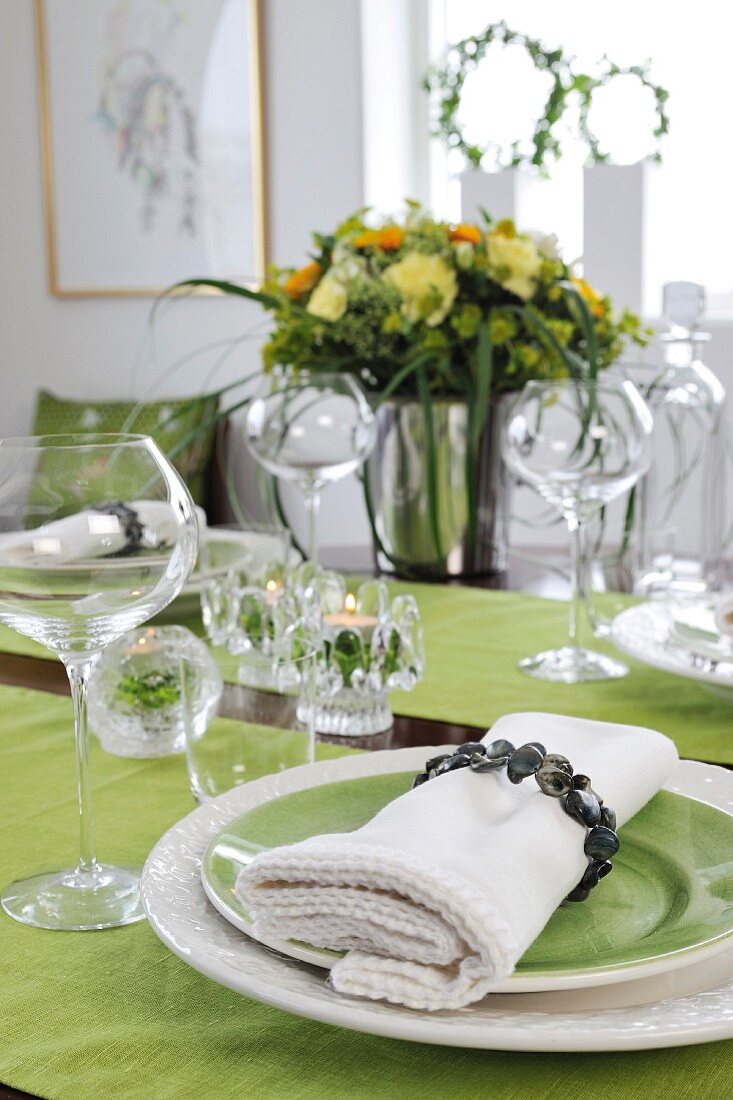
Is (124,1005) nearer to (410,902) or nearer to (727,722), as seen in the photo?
(410,902)

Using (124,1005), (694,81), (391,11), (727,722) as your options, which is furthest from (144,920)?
(391,11)

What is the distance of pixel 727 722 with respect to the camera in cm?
94

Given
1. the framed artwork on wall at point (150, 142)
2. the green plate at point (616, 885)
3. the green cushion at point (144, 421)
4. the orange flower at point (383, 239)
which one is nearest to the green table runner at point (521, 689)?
the green plate at point (616, 885)

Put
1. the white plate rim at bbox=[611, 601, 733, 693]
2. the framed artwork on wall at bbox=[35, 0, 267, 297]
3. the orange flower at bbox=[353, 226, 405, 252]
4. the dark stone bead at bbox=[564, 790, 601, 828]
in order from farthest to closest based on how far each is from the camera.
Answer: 1. the framed artwork on wall at bbox=[35, 0, 267, 297]
2. the orange flower at bbox=[353, 226, 405, 252]
3. the white plate rim at bbox=[611, 601, 733, 693]
4. the dark stone bead at bbox=[564, 790, 601, 828]

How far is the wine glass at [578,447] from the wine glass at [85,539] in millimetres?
546

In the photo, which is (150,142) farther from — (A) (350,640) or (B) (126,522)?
(B) (126,522)

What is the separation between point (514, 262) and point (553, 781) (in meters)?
1.05

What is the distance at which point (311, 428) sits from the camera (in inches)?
52.9

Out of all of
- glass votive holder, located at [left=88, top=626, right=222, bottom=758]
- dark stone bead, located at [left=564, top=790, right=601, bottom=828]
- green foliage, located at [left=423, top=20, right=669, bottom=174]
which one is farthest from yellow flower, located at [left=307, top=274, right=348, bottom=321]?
green foliage, located at [left=423, top=20, right=669, bottom=174]

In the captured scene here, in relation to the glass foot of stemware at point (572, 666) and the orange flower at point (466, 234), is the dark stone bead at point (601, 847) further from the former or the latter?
the orange flower at point (466, 234)

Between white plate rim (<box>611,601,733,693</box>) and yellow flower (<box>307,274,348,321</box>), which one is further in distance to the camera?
yellow flower (<box>307,274,348,321</box>)

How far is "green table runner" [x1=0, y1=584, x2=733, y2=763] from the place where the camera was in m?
0.94

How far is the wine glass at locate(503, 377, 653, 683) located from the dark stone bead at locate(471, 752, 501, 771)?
535 millimetres

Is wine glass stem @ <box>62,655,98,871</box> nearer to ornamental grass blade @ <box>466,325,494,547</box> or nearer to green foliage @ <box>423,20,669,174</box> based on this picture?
ornamental grass blade @ <box>466,325,494,547</box>
